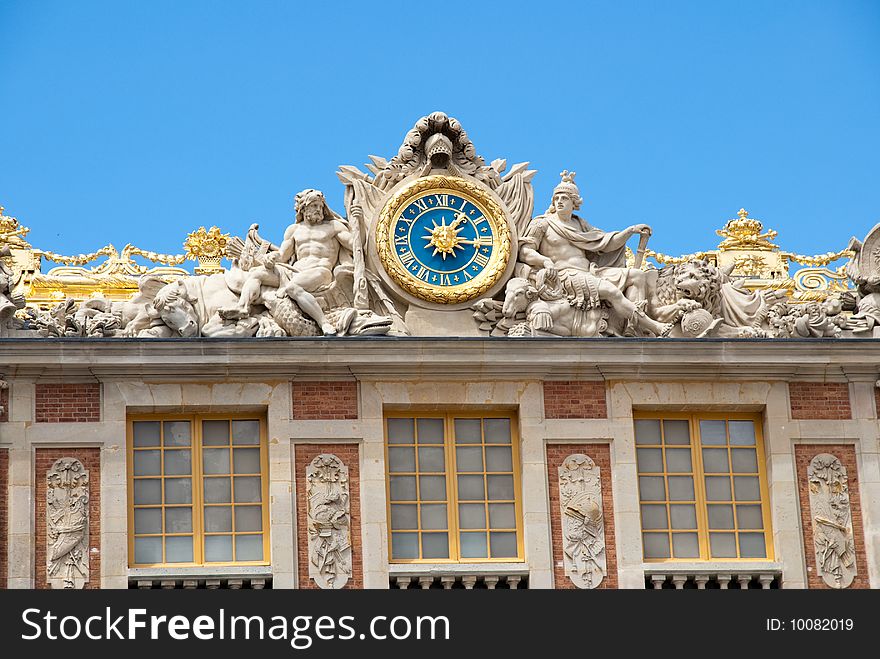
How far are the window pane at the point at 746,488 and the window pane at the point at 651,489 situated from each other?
106 cm

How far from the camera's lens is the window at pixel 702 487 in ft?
130

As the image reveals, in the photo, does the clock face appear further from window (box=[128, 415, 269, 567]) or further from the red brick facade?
window (box=[128, 415, 269, 567])

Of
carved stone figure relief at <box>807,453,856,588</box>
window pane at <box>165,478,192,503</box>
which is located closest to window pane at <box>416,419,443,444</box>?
window pane at <box>165,478,192,503</box>

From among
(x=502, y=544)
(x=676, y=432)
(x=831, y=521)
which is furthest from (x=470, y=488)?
(x=831, y=521)

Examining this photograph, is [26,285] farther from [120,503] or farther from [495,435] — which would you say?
[495,435]

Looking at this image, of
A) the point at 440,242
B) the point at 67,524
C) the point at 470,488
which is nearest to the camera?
the point at 67,524

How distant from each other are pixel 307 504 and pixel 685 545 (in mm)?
5331

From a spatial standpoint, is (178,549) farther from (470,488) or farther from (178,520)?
(470,488)

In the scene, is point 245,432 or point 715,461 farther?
point 715,461

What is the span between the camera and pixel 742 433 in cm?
4025

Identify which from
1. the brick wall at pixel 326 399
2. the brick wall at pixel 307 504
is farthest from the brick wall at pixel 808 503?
the brick wall at pixel 326 399

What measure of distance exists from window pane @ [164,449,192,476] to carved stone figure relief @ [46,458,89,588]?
1178 mm

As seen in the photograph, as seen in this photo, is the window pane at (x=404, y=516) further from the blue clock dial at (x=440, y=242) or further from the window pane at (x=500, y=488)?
the blue clock dial at (x=440, y=242)
